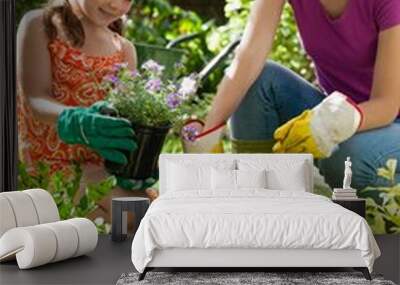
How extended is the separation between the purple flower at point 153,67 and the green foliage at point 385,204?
176 centimetres

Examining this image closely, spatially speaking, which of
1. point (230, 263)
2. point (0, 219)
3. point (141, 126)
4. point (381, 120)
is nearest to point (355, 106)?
point (381, 120)

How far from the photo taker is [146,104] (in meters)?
6.14

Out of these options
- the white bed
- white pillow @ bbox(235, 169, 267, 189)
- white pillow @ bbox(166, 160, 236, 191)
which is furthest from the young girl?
the white bed

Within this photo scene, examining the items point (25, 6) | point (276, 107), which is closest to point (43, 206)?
point (25, 6)

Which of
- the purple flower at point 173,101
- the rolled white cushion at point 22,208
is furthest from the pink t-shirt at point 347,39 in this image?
the rolled white cushion at point 22,208

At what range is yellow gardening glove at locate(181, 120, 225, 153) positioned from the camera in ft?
20.2

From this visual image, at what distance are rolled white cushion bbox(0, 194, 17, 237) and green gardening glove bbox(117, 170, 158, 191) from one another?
135 cm

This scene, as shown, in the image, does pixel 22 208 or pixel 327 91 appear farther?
pixel 327 91

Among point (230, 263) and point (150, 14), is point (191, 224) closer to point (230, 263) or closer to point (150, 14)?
point (230, 263)

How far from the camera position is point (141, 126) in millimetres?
6105

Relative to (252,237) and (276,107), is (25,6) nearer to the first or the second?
(276,107)

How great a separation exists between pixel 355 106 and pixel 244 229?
190 centimetres

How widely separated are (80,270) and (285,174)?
5.38 feet

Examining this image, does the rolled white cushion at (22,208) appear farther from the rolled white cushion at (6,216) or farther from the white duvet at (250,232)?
the white duvet at (250,232)
